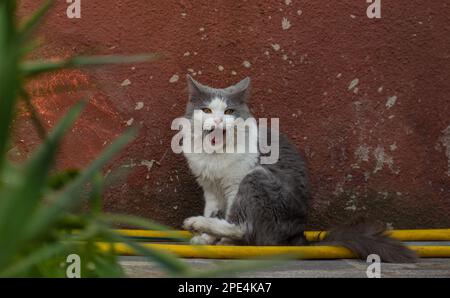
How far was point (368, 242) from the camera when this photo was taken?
3143 mm

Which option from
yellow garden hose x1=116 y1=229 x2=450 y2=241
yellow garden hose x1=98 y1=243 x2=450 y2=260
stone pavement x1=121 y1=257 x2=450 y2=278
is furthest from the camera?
yellow garden hose x1=116 y1=229 x2=450 y2=241

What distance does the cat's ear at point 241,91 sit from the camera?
361 cm

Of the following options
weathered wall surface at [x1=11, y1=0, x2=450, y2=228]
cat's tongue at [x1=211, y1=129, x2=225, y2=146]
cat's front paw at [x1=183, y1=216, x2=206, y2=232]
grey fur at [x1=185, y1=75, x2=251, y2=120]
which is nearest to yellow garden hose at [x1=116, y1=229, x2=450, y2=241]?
cat's front paw at [x1=183, y1=216, x2=206, y2=232]

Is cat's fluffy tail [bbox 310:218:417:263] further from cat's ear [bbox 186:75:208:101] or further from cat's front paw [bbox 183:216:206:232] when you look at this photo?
cat's ear [bbox 186:75:208:101]

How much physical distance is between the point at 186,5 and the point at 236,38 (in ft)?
1.19

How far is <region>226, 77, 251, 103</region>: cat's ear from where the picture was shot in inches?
142

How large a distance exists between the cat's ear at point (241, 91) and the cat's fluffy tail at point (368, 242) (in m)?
0.89

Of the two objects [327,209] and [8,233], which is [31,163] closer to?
[8,233]

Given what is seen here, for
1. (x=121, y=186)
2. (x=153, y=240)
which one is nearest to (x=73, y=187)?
(x=153, y=240)

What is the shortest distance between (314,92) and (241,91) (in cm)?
62

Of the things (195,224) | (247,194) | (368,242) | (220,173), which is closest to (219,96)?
(220,173)

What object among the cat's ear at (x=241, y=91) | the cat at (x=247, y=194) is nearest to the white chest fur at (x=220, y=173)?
the cat at (x=247, y=194)

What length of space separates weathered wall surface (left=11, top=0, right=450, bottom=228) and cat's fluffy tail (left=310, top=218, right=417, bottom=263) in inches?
28.1

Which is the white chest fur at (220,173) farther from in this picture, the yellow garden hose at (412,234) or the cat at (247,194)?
the yellow garden hose at (412,234)
